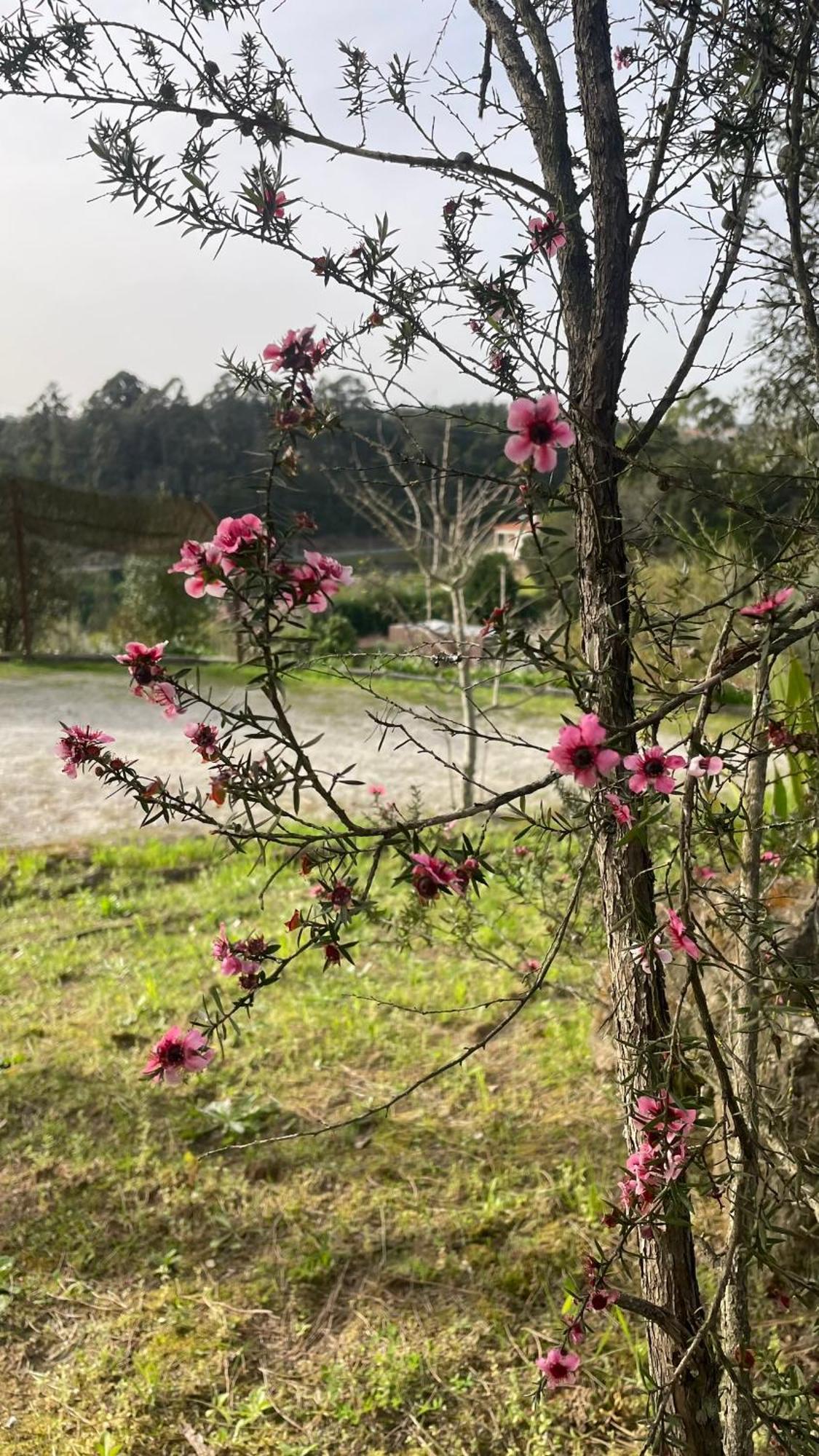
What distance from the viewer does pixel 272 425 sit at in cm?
126

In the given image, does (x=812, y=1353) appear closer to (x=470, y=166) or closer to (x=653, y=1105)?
(x=653, y=1105)

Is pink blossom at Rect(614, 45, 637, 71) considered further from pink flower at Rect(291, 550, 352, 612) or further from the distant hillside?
the distant hillside

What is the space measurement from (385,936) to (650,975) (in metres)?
3.05

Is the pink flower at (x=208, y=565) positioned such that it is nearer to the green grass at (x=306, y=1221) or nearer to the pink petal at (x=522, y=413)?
the pink petal at (x=522, y=413)

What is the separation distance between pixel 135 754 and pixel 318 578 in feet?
22.1

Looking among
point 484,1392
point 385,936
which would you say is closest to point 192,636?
point 385,936

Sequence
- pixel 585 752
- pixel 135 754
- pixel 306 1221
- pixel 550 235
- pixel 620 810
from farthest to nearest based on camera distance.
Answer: pixel 135 754
pixel 306 1221
pixel 550 235
pixel 620 810
pixel 585 752

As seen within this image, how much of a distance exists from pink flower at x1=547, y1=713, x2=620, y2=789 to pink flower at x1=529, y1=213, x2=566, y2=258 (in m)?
0.77

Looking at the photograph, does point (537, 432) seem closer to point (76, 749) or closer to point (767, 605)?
point (767, 605)

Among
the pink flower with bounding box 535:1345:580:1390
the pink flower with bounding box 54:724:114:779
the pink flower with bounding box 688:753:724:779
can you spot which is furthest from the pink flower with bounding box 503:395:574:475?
the pink flower with bounding box 535:1345:580:1390

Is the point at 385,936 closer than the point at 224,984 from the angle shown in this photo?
No

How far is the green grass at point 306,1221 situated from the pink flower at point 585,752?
1423 millimetres

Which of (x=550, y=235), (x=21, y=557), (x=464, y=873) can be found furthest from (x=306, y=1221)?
(x=21, y=557)

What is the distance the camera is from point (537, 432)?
3.47 ft
